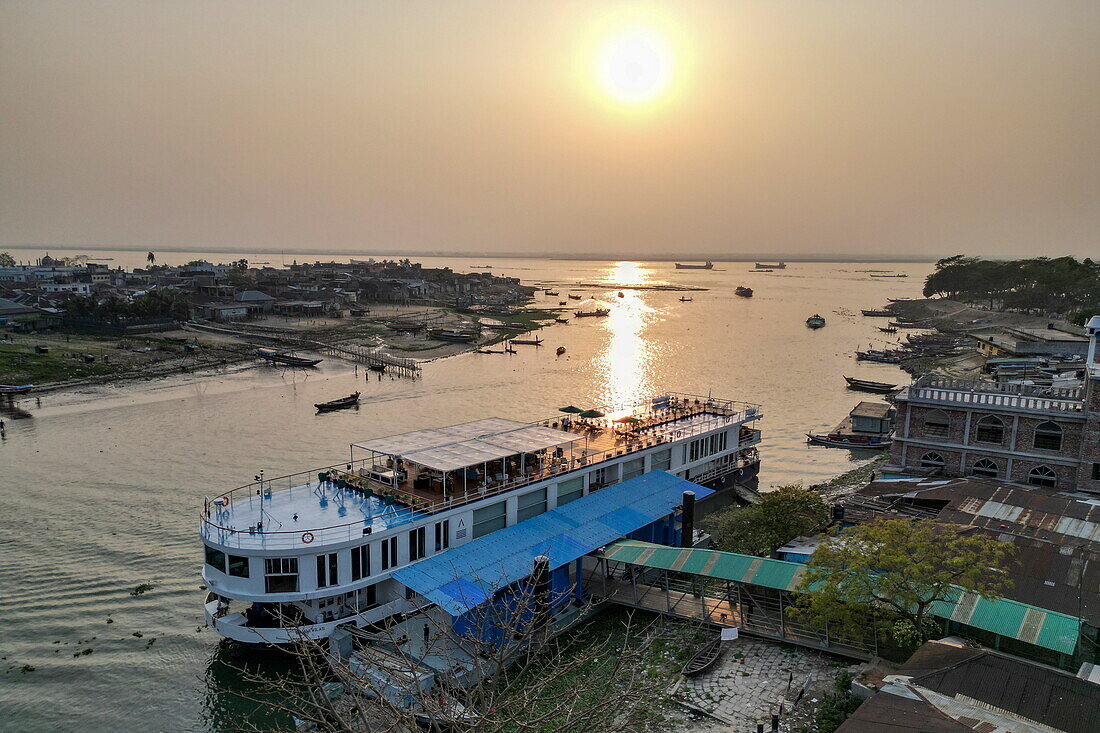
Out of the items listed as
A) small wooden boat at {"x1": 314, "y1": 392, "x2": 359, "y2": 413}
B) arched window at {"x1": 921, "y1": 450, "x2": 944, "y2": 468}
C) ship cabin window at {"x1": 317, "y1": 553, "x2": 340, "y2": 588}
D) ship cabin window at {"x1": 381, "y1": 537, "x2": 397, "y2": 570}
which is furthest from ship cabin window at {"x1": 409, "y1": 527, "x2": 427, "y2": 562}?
small wooden boat at {"x1": 314, "y1": 392, "x2": 359, "y2": 413}

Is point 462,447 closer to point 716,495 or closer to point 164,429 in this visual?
point 716,495

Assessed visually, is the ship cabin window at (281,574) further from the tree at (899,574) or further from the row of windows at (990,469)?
the row of windows at (990,469)

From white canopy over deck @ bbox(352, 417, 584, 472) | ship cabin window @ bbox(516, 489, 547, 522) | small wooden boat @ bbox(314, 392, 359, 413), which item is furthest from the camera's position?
small wooden boat @ bbox(314, 392, 359, 413)

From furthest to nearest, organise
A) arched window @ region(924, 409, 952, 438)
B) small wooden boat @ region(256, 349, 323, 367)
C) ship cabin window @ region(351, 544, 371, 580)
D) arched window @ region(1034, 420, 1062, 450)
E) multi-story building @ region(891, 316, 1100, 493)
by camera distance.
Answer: small wooden boat @ region(256, 349, 323, 367) → arched window @ region(924, 409, 952, 438) → arched window @ region(1034, 420, 1062, 450) → multi-story building @ region(891, 316, 1100, 493) → ship cabin window @ region(351, 544, 371, 580)

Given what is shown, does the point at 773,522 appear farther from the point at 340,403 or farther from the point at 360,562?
the point at 340,403

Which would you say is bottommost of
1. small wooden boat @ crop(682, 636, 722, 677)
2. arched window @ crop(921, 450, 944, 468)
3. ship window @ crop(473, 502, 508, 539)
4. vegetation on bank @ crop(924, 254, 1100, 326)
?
small wooden boat @ crop(682, 636, 722, 677)

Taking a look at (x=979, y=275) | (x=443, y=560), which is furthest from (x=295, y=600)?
(x=979, y=275)

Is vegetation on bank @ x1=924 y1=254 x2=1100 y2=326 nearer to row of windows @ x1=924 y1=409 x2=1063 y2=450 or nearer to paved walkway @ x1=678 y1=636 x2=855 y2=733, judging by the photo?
row of windows @ x1=924 y1=409 x2=1063 y2=450
